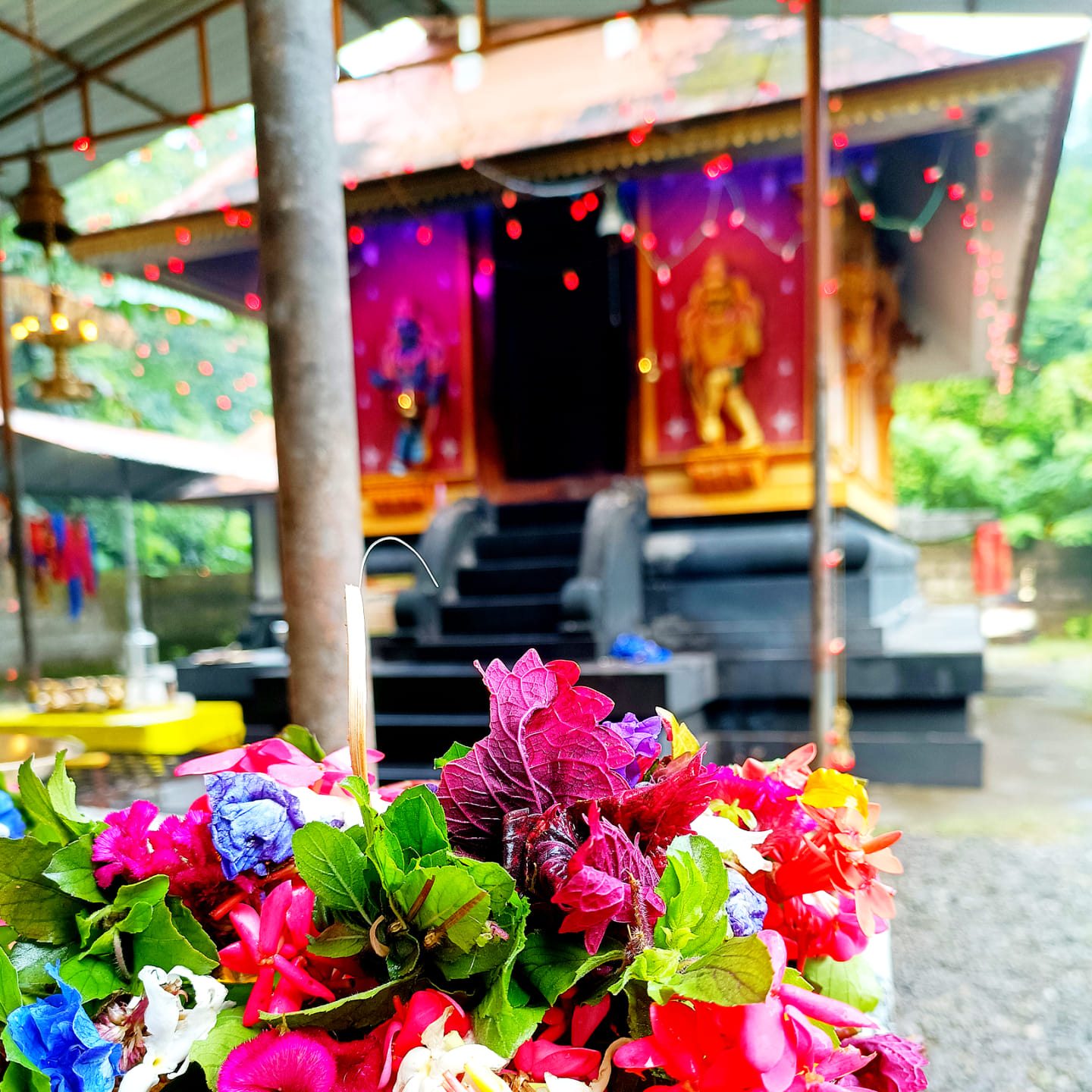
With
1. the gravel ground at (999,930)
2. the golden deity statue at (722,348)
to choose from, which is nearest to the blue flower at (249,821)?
the gravel ground at (999,930)

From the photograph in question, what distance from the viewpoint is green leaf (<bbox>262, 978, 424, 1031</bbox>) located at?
0.57 meters

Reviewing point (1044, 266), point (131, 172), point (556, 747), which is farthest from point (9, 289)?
point (1044, 266)

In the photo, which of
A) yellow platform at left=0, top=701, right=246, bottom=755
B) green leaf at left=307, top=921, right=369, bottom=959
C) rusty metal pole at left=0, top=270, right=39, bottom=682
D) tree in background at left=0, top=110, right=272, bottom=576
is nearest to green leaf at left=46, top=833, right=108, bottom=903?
green leaf at left=307, top=921, right=369, bottom=959

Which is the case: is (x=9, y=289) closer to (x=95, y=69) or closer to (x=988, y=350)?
(x=95, y=69)

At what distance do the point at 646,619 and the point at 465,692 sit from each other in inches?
62.3

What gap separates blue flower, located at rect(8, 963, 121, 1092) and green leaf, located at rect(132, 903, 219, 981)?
7 cm

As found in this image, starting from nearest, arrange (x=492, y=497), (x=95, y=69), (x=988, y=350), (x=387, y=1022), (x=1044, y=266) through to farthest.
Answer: (x=387, y=1022) < (x=95, y=69) < (x=492, y=497) < (x=988, y=350) < (x=1044, y=266)

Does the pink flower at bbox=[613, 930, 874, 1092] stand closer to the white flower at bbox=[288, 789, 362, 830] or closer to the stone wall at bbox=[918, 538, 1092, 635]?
the white flower at bbox=[288, 789, 362, 830]

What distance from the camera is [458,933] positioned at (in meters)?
0.54

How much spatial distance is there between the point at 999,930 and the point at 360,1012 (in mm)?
3394

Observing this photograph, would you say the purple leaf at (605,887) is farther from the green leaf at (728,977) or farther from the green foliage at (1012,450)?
→ the green foliage at (1012,450)

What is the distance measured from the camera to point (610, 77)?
5867 millimetres

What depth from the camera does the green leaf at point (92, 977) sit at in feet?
2.04

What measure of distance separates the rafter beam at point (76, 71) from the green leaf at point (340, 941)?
4.37m
